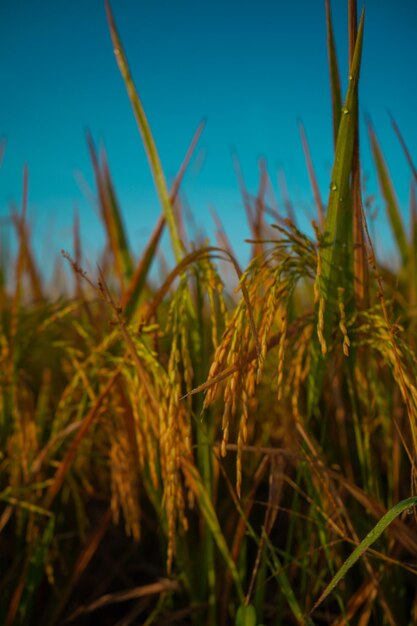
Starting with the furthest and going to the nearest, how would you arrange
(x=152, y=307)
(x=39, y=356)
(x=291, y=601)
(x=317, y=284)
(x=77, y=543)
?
(x=39, y=356), (x=77, y=543), (x=152, y=307), (x=291, y=601), (x=317, y=284)

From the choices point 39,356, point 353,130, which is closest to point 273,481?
point 353,130

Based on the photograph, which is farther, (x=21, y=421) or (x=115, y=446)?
(x=21, y=421)

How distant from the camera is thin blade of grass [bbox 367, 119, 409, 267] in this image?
1.55 m

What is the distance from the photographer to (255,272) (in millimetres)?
758

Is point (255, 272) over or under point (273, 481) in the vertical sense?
over

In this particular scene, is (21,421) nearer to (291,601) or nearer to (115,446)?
(115,446)

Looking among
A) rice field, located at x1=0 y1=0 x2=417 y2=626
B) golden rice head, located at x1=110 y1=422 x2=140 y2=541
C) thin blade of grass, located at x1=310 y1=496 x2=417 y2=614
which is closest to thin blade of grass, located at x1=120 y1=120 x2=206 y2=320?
rice field, located at x1=0 y1=0 x2=417 y2=626

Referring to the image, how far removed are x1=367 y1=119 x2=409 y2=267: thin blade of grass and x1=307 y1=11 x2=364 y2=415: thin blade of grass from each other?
771 millimetres

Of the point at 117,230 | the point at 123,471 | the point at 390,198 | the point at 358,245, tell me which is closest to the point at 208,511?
the point at 123,471

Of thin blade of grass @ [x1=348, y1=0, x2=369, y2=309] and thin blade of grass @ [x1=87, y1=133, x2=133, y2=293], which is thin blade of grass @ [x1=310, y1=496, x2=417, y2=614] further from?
thin blade of grass @ [x1=87, y1=133, x2=133, y2=293]

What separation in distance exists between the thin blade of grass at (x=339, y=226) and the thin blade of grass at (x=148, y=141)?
0.98ft

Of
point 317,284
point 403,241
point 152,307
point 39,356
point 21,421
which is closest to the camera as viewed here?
point 317,284

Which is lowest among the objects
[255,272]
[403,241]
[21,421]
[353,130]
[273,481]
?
[273,481]

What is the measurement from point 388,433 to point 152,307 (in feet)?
1.69
